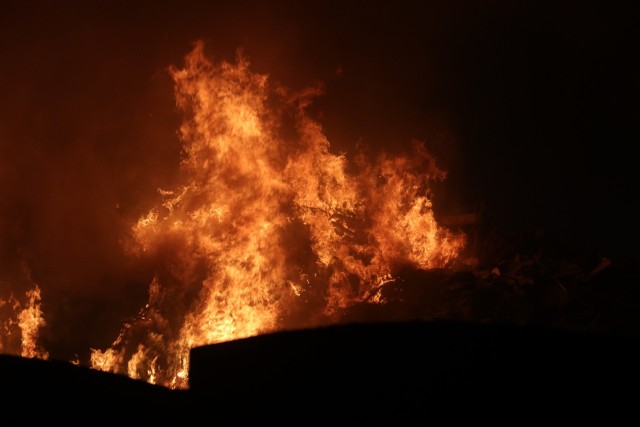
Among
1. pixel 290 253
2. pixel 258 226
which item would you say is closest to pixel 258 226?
pixel 258 226

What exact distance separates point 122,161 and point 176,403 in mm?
11953

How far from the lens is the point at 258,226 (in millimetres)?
16062

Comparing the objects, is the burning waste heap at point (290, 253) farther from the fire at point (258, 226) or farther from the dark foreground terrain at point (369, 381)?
the dark foreground terrain at point (369, 381)

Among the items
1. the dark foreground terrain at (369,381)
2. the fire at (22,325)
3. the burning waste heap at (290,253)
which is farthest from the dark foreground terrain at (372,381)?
the fire at (22,325)

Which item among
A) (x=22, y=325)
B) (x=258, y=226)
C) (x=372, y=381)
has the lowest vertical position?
(x=372, y=381)

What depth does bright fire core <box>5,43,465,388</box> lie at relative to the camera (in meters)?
15.1

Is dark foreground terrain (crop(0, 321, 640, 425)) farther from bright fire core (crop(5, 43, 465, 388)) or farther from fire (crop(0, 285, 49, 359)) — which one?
fire (crop(0, 285, 49, 359))

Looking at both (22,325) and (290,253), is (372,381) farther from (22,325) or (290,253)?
(22,325)

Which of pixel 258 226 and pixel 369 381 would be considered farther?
pixel 258 226

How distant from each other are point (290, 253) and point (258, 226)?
1.30 meters

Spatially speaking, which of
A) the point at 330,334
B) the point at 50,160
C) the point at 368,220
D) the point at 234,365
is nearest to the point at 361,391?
the point at 330,334

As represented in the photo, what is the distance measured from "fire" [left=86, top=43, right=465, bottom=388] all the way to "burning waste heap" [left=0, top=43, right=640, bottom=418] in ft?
0.12

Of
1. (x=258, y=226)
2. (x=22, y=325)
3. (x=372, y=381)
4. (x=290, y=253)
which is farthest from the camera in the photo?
(x=290, y=253)

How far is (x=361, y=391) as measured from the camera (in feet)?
18.6
